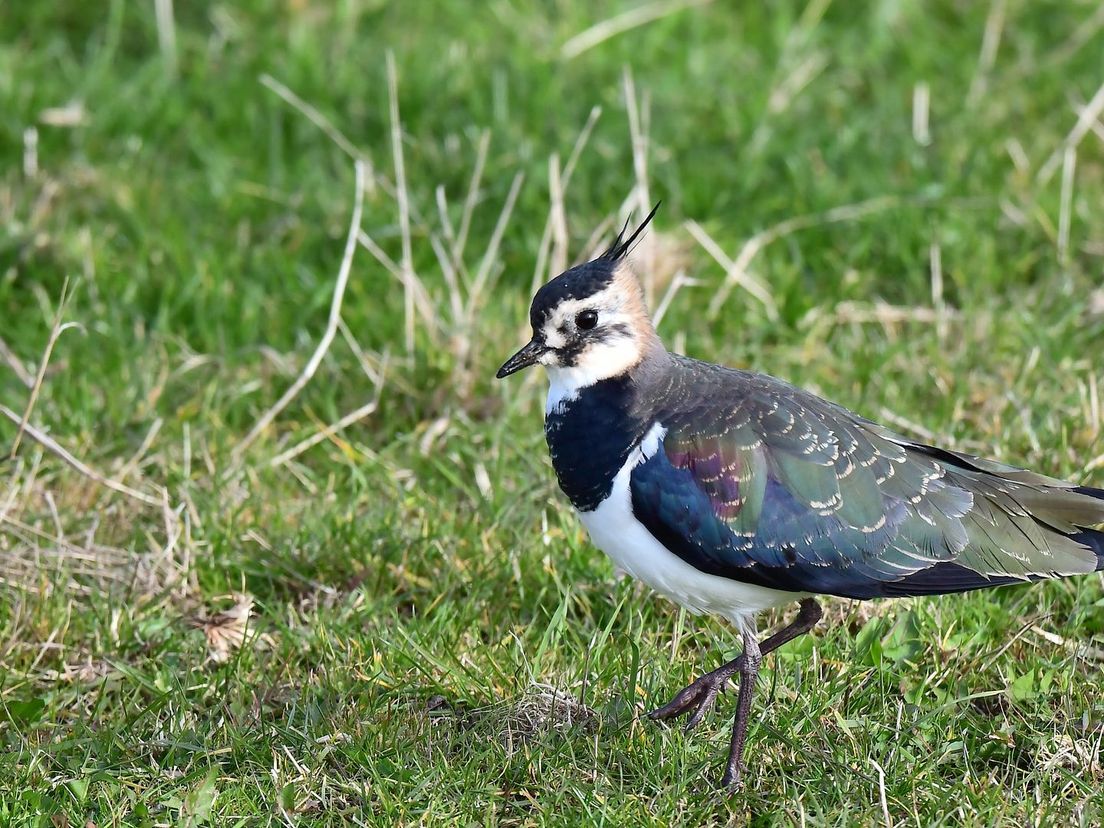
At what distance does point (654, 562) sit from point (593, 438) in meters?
0.40

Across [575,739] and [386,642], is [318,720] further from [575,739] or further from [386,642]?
[575,739]

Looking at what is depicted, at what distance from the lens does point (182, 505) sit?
17.4 ft

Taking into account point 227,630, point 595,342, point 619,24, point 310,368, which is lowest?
point 227,630

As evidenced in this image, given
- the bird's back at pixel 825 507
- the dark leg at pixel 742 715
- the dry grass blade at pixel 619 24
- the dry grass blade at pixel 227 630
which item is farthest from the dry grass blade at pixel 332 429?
the dry grass blade at pixel 619 24

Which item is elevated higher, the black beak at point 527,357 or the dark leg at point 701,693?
the black beak at point 527,357

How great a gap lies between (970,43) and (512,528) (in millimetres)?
4477

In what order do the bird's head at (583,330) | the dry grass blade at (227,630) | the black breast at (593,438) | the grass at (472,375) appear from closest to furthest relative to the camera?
the grass at (472,375)
the black breast at (593,438)
the bird's head at (583,330)
the dry grass blade at (227,630)

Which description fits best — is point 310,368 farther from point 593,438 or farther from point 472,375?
point 593,438

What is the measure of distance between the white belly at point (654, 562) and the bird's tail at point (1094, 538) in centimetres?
83

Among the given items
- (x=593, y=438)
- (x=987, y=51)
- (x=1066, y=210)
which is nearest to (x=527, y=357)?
(x=593, y=438)

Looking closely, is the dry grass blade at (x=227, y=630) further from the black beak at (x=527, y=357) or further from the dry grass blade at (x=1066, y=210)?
the dry grass blade at (x=1066, y=210)

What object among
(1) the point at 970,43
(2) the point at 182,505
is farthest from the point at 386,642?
(1) the point at 970,43

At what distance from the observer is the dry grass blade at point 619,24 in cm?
780

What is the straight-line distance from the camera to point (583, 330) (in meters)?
4.58
